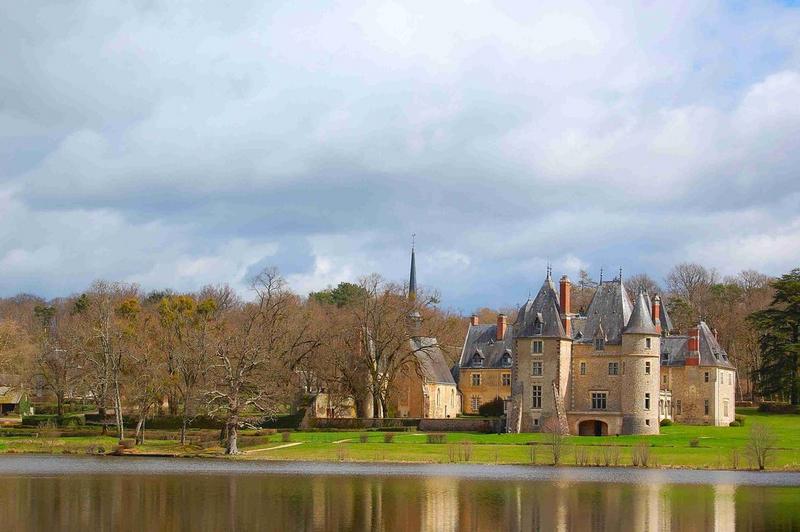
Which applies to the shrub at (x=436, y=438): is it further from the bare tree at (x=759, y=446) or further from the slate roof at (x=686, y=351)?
the slate roof at (x=686, y=351)

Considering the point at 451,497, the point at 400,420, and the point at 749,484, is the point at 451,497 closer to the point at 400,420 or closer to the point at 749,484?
the point at 749,484

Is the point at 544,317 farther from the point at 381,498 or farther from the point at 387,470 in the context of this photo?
the point at 381,498

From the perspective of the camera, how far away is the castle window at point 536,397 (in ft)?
240

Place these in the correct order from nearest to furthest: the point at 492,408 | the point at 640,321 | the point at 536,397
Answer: the point at 640,321, the point at 536,397, the point at 492,408

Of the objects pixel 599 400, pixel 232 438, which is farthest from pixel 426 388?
pixel 232 438

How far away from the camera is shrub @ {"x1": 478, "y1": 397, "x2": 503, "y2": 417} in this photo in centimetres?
8775

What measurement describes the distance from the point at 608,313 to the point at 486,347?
58.2ft

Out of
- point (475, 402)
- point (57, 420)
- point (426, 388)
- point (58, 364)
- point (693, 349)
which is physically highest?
point (693, 349)

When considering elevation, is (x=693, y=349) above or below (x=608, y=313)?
below

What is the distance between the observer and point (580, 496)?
37.0 metres

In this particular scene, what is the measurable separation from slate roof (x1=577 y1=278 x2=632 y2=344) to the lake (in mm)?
25787

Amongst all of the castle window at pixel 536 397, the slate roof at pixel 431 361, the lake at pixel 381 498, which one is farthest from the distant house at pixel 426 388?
the lake at pixel 381 498

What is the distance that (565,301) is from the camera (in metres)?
73.7

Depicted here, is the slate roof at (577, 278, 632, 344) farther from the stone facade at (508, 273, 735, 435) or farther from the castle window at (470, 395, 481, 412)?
the castle window at (470, 395, 481, 412)
